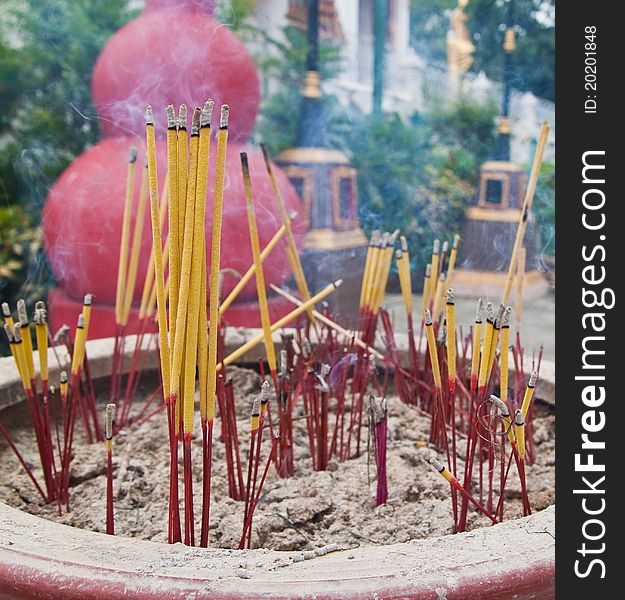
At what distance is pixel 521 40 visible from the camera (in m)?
6.61

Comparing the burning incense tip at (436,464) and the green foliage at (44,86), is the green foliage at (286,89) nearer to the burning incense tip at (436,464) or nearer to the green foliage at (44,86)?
the green foliage at (44,86)

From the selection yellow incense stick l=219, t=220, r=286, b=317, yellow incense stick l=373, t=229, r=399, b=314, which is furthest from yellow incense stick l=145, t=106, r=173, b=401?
yellow incense stick l=373, t=229, r=399, b=314

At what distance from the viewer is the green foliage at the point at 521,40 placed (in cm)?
651

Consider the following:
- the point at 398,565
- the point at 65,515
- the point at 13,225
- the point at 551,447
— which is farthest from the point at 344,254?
the point at 398,565

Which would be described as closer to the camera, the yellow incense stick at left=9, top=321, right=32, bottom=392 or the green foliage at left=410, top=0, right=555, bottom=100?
the yellow incense stick at left=9, top=321, right=32, bottom=392

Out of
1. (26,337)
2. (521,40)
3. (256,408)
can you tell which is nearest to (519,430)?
(256,408)

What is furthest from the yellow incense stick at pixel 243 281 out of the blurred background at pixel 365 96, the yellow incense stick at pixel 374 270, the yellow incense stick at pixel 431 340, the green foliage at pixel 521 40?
the green foliage at pixel 521 40

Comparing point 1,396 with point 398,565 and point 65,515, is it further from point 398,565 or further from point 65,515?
point 398,565

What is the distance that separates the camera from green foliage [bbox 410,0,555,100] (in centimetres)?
651

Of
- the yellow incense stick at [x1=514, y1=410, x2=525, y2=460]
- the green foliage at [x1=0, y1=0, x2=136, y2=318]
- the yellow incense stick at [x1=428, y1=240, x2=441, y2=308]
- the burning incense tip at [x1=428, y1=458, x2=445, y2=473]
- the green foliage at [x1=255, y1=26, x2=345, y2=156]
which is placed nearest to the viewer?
the burning incense tip at [x1=428, y1=458, x2=445, y2=473]

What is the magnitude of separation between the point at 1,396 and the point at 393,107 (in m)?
6.47

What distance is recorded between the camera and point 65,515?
49.8 inches

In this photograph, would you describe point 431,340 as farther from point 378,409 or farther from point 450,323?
point 378,409

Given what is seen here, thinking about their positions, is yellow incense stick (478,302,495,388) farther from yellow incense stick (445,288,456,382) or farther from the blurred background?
the blurred background
